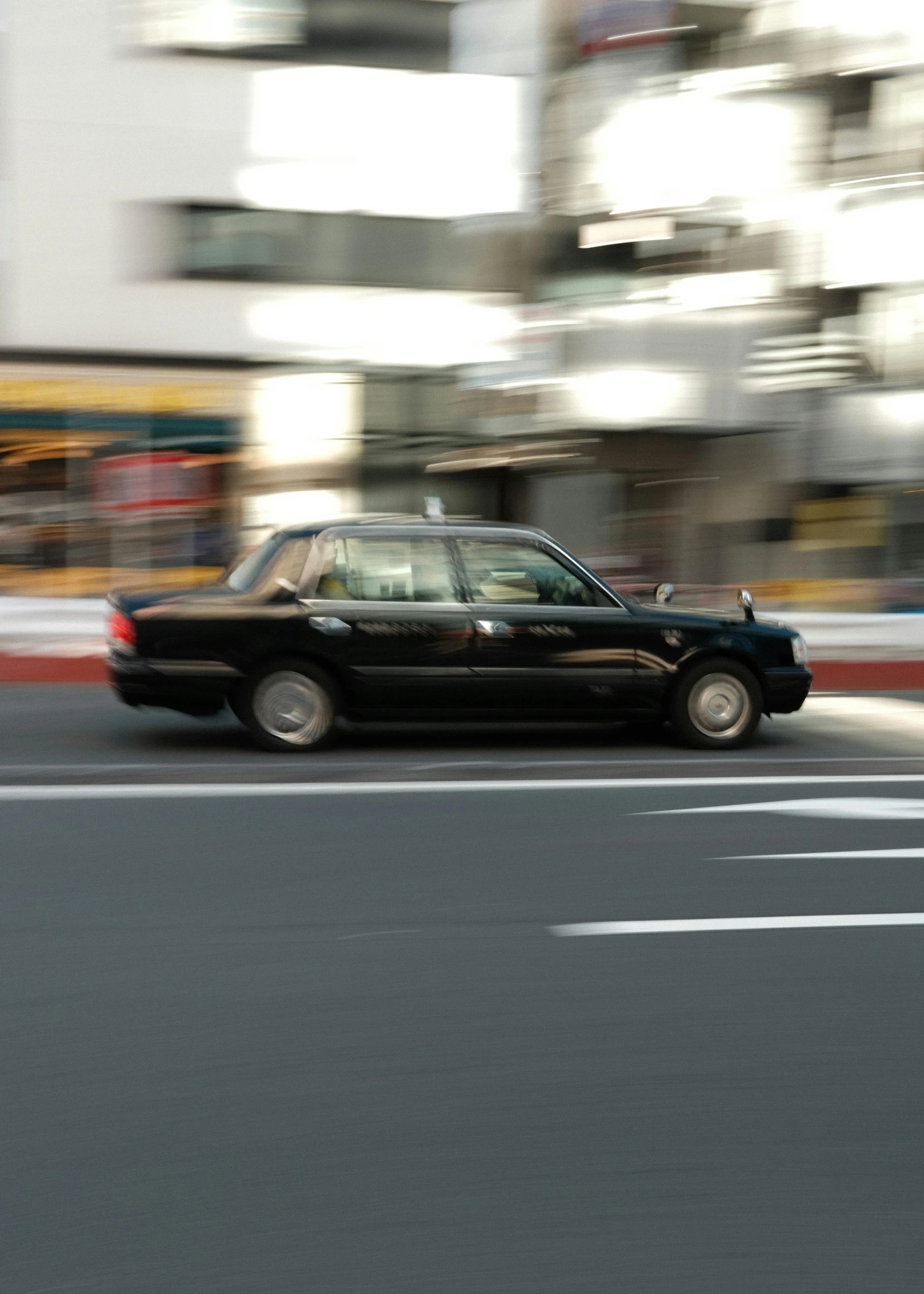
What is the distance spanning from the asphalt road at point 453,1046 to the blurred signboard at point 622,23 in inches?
550

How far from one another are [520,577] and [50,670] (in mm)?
5920

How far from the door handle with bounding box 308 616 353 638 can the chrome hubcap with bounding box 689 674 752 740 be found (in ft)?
7.15

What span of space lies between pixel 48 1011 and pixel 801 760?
19.0 ft

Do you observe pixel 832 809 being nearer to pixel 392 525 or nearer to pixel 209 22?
pixel 392 525

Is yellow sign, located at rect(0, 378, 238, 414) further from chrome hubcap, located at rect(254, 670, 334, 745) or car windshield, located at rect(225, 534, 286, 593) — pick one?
chrome hubcap, located at rect(254, 670, 334, 745)

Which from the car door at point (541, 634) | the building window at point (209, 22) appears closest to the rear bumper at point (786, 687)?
the car door at point (541, 634)

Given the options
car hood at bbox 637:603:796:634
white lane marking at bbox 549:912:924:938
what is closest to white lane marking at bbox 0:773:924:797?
car hood at bbox 637:603:796:634

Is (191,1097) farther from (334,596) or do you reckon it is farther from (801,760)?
(801,760)

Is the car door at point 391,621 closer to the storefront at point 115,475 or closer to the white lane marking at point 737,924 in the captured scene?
the white lane marking at point 737,924

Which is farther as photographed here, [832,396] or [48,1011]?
[832,396]

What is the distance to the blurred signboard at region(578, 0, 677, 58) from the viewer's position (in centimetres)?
1905

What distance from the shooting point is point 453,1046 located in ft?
13.5

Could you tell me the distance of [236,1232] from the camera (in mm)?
3061

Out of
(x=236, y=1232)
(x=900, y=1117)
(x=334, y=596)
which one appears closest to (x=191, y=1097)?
(x=236, y=1232)
